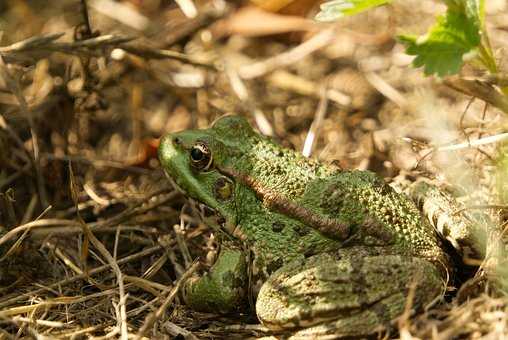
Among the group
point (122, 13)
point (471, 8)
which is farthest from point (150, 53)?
point (471, 8)

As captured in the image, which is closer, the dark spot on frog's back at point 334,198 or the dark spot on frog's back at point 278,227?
the dark spot on frog's back at point 334,198

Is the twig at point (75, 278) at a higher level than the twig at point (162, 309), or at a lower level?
lower

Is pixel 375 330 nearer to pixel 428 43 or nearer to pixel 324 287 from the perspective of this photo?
pixel 324 287

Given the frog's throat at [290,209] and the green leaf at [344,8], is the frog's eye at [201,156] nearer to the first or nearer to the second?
the frog's throat at [290,209]

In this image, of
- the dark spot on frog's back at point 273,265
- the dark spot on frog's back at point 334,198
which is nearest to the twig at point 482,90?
the dark spot on frog's back at point 334,198

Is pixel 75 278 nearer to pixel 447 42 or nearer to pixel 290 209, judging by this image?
pixel 290 209

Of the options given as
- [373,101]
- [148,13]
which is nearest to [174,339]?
[373,101]

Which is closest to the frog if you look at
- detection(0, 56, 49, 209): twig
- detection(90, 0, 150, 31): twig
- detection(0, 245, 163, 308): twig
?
detection(0, 245, 163, 308): twig
